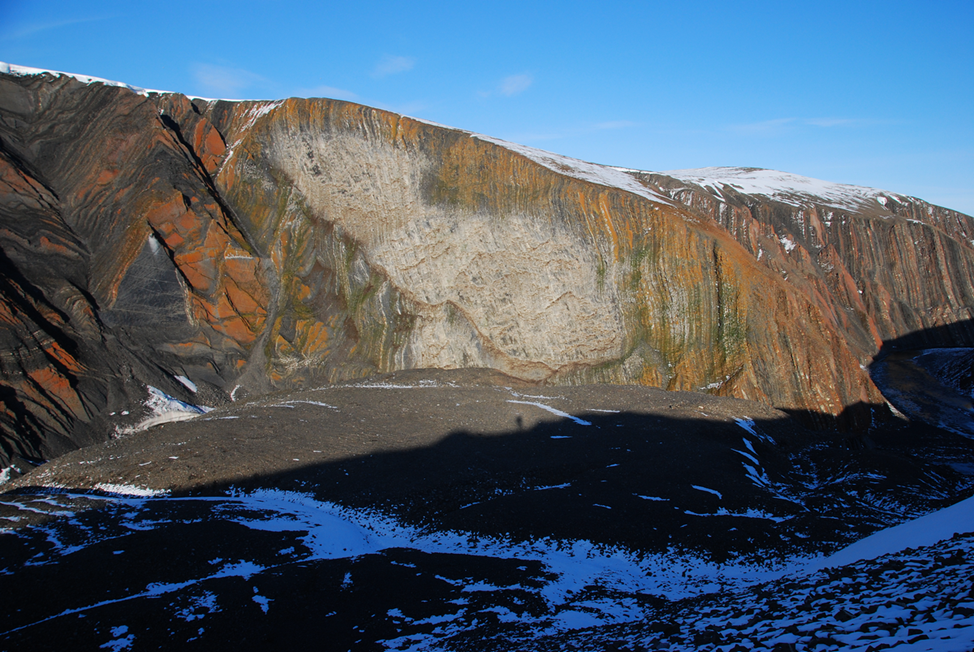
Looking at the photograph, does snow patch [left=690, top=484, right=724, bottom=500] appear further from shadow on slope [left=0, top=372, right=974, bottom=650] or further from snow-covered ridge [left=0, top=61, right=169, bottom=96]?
snow-covered ridge [left=0, top=61, right=169, bottom=96]

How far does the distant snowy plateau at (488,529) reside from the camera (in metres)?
7.27

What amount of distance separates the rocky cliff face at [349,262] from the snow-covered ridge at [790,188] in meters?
21.2

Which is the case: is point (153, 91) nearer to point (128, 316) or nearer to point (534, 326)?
point (128, 316)

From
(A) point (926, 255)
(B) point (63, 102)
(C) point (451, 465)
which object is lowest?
(C) point (451, 465)

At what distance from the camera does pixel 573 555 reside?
1077cm

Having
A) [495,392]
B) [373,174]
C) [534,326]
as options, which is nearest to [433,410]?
[495,392]

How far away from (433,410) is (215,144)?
18.1 m

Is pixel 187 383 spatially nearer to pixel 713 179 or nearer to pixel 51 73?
pixel 51 73

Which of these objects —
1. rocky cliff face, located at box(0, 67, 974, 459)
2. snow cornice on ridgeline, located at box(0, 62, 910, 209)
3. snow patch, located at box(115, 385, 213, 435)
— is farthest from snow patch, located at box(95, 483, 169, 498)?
snow cornice on ridgeline, located at box(0, 62, 910, 209)

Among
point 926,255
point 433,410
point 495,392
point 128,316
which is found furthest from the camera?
point 926,255

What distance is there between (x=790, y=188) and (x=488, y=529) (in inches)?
1806

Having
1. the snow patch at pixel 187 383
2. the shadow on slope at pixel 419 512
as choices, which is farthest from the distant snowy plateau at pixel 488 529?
the snow patch at pixel 187 383

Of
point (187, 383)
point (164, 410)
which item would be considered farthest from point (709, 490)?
point (187, 383)

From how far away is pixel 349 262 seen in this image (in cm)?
2672
